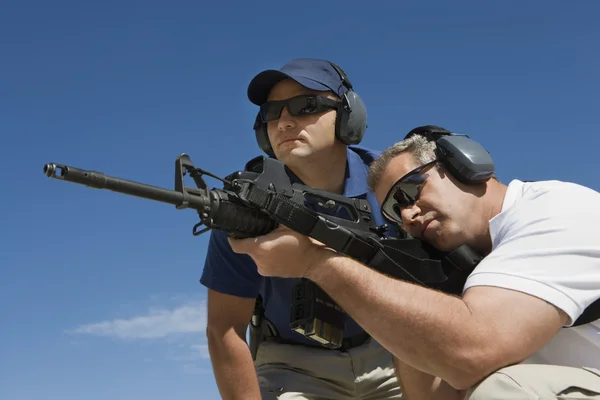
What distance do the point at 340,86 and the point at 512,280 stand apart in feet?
11.1

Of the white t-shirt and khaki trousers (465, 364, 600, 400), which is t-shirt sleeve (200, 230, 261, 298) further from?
khaki trousers (465, 364, 600, 400)

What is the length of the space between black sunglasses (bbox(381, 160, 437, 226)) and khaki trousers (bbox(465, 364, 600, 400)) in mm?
1617

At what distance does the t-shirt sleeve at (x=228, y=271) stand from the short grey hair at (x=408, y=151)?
1.38 m

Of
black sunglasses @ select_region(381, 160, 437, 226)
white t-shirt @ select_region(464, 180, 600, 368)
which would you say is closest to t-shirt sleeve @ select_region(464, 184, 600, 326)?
white t-shirt @ select_region(464, 180, 600, 368)

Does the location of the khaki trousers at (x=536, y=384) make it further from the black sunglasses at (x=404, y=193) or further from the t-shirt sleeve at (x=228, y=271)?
the t-shirt sleeve at (x=228, y=271)

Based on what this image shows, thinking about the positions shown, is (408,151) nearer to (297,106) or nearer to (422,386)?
(297,106)

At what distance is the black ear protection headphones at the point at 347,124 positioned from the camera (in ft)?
21.3

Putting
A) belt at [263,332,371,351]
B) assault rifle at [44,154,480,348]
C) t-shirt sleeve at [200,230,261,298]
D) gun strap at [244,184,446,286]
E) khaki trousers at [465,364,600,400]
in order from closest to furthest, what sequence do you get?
1. khaki trousers at [465,364,600,400]
2. assault rifle at [44,154,480,348]
3. gun strap at [244,184,446,286]
4. t-shirt sleeve at [200,230,261,298]
5. belt at [263,332,371,351]

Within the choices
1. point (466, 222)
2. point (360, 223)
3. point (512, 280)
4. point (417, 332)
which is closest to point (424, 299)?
point (417, 332)

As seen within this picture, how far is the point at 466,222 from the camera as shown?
15.4 ft

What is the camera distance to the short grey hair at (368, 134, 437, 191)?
5.08 metres

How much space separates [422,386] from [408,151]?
183cm

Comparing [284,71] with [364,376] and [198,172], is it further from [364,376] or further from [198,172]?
[364,376]

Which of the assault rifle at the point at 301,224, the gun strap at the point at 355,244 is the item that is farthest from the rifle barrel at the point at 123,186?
the gun strap at the point at 355,244
